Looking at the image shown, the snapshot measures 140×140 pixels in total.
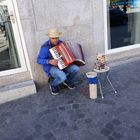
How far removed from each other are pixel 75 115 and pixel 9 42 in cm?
196

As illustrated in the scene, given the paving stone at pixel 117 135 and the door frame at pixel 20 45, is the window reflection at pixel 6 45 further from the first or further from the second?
the paving stone at pixel 117 135

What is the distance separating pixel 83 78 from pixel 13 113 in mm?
1733

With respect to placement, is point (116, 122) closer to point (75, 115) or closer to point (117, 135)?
point (117, 135)

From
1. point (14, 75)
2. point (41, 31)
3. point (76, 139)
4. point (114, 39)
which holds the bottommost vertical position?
point (76, 139)

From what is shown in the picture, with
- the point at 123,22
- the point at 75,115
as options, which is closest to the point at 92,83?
the point at 75,115

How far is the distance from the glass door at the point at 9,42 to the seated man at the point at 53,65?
515mm

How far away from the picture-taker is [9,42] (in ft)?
12.1

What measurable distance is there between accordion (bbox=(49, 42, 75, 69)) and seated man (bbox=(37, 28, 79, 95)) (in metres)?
0.08

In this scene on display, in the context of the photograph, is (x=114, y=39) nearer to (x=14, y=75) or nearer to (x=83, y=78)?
(x=83, y=78)

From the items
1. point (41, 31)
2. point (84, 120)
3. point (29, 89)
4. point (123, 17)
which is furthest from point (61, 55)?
point (123, 17)

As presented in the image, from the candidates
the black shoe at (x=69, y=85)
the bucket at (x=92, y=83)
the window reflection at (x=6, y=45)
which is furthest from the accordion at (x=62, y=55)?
the window reflection at (x=6, y=45)

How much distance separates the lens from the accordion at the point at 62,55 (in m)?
3.36

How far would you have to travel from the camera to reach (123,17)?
15.7 feet

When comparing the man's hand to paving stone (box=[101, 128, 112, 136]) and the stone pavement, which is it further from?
paving stone (box=[101, 128, 112, 136])
